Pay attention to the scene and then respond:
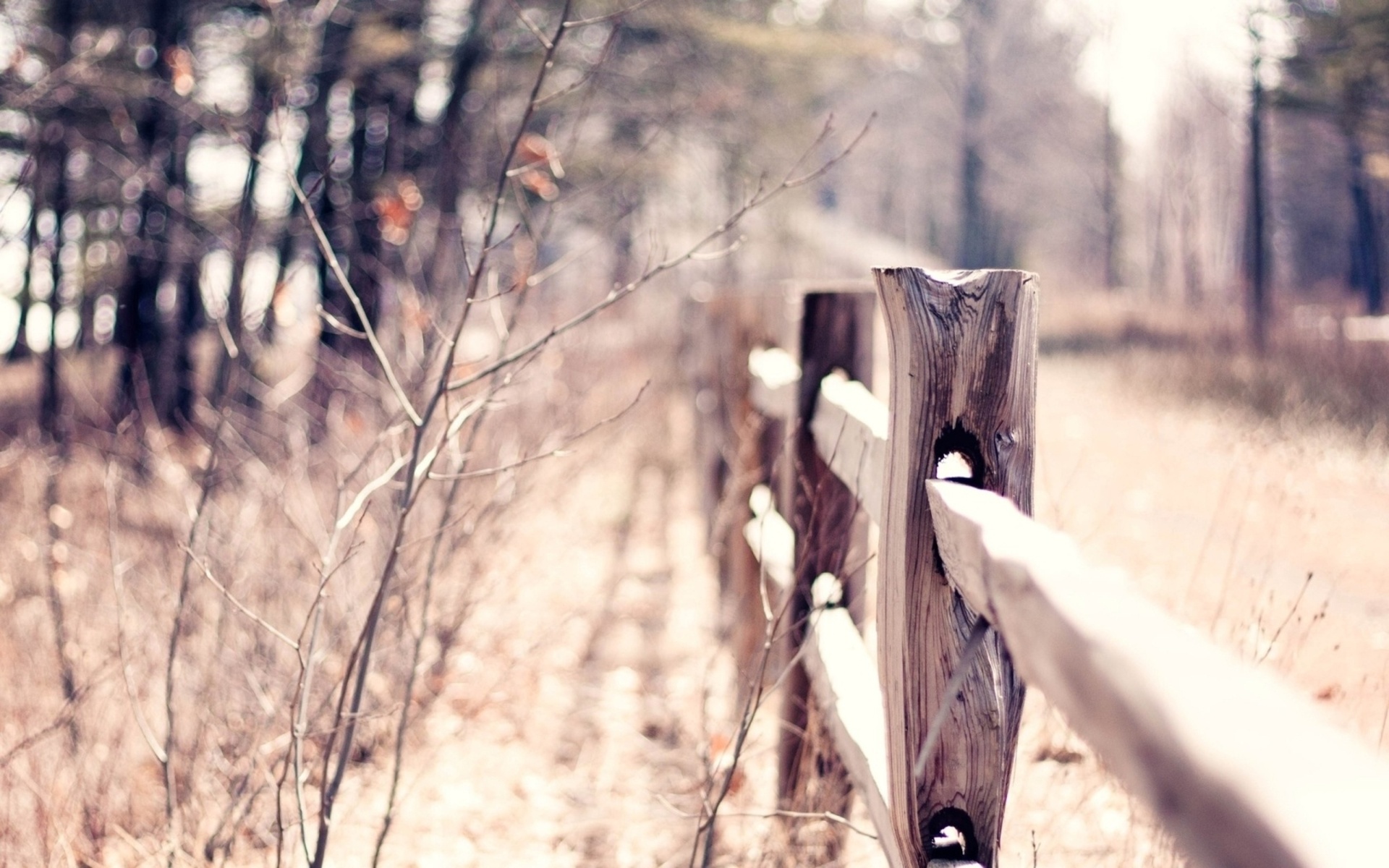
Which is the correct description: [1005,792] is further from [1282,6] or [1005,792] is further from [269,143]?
[1282,6]

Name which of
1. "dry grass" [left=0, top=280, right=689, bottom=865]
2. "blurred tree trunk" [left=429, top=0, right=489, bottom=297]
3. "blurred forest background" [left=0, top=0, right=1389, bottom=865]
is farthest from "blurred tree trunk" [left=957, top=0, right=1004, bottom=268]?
"dry grass" [left=0, top=280, right=689, bottom=865]

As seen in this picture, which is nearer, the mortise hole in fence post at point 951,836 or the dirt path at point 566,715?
the mortise hole in fence post at point 951,836

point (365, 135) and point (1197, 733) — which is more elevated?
point (365, 135)

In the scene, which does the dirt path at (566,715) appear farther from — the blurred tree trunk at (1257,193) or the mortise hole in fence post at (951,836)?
the blurred tree trunk at (1257,193)

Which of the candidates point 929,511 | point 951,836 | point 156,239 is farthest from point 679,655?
point 156,239

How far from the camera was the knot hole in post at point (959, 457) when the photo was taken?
3.97 feet

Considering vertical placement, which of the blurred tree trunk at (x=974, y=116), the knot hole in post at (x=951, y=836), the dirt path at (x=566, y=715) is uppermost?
the blurred tree trunk at (x=974, y=116)

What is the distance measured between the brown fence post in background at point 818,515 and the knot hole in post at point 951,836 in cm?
92

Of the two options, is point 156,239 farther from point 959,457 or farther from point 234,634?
point 959,457

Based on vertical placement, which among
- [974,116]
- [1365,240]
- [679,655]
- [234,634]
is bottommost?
[679,655]

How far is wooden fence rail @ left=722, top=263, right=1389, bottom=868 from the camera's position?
469 mm

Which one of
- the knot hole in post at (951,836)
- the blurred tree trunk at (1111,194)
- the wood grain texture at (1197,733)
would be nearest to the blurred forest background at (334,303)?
the knot hole in post at (951,836)

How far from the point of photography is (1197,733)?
0.50 metres

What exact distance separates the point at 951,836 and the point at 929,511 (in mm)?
417
